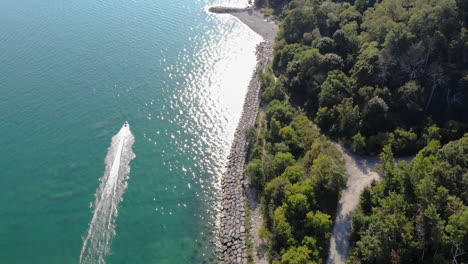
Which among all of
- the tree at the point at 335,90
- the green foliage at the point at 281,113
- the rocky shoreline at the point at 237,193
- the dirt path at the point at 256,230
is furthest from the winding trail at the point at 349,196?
the rocky shoreline at the point at 237,193

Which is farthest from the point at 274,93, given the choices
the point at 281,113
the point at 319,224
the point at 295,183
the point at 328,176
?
the point at 319,224

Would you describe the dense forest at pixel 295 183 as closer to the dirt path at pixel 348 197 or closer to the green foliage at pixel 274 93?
the dirt path at pixel 348 197

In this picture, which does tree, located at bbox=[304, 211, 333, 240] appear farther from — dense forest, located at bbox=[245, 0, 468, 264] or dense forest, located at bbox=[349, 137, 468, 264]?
dense forest, located at bbox=[349, 137, 468, 264]

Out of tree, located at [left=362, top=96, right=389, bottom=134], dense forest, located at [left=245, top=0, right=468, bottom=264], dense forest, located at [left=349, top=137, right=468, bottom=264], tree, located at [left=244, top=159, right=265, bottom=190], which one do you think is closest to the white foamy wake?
tree, located at [left=244, top=159, right=265, bottom=190]

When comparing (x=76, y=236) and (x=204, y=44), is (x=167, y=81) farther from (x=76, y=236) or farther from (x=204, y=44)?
(x=76, y=236)

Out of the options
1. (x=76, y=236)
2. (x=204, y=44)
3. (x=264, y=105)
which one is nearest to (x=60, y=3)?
(x=204, y=44)

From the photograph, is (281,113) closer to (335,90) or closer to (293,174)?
(335,90)

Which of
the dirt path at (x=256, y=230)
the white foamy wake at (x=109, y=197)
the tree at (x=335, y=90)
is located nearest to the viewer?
the dirt path at (x=256, y=230)
